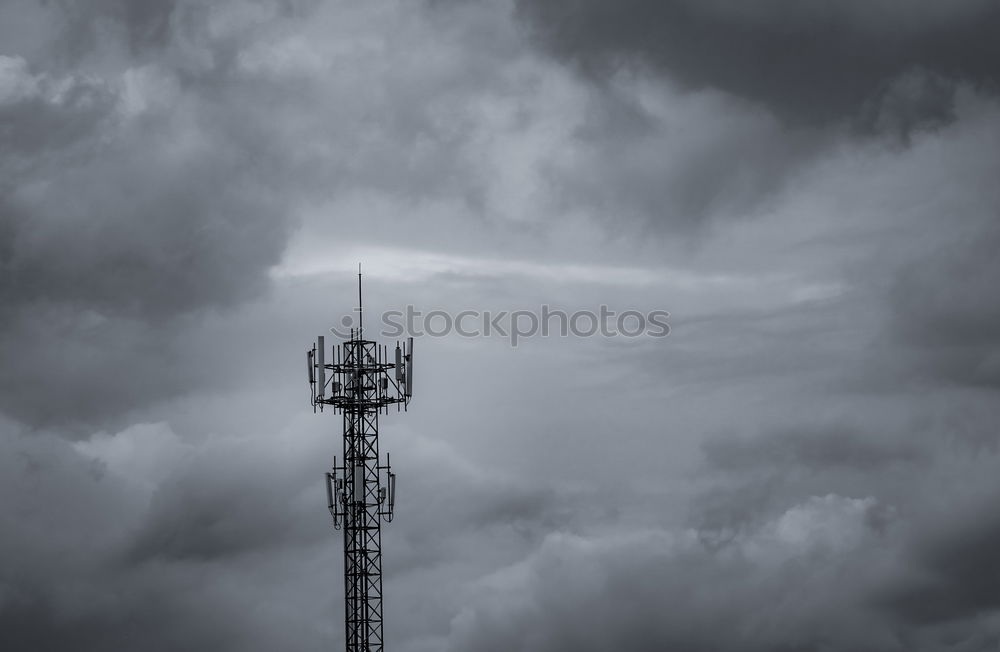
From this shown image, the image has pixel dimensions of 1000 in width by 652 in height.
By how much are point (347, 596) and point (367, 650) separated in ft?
10.4

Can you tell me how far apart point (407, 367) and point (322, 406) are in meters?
5.25

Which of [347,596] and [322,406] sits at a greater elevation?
[322,406]

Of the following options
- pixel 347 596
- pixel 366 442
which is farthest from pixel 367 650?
pixel 366 442

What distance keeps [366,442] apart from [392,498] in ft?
11.8

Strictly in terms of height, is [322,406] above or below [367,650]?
above

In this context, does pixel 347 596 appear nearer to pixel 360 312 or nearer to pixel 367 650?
pixel 367 650

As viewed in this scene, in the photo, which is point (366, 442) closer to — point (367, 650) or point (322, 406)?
point (322, 406)

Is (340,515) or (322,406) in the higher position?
(322,406)

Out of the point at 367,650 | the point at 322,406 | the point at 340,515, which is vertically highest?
the point at 322,406

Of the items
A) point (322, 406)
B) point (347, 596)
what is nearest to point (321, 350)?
point (322, 406)

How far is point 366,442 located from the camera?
10169cm

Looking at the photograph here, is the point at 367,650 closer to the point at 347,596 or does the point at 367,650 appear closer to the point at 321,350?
the point at 347,596

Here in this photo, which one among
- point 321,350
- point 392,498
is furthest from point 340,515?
point 321,350

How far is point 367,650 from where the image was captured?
98938mm
